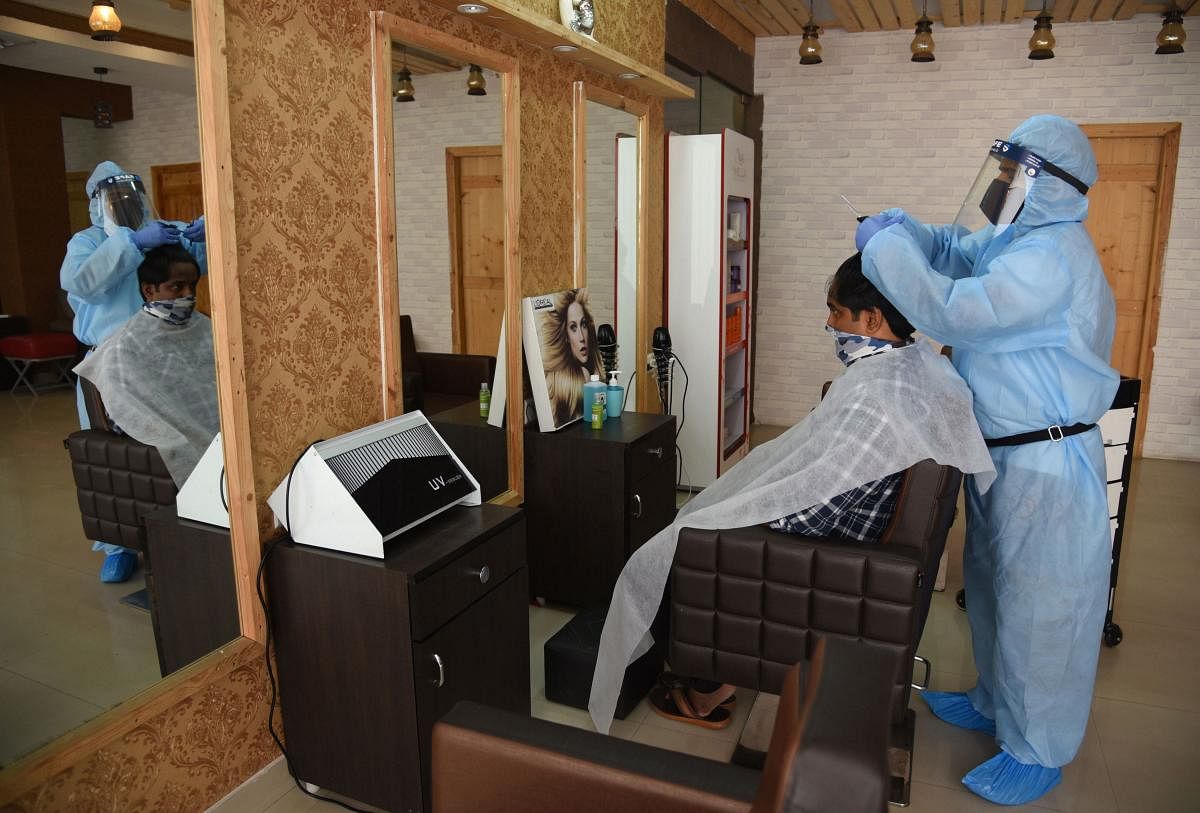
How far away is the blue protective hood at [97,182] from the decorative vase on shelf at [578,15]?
1790 millimetres

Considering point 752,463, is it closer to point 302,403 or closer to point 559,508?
point 559,508

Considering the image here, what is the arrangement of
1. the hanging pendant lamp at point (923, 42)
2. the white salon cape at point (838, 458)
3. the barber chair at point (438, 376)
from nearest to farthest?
the white salon cape at point (838, 458)
the barber chair at point (438, 376)
the hanging pendant lamp at point (923, 42)

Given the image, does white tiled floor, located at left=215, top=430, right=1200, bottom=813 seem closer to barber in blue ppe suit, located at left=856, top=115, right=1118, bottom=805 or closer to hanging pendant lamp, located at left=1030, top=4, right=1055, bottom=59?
barber in blue ppe suit, located at left=856, top=115, right=1118, bottom=805

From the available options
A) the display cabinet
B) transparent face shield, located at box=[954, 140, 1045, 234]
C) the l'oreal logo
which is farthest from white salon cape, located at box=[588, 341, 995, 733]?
the display cabinet

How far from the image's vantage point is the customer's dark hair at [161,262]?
72.9 inches

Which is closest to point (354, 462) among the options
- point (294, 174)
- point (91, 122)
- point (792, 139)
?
point (294, 174)

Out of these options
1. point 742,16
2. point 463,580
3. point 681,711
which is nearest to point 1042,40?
point 742,16

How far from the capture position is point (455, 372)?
2809mm

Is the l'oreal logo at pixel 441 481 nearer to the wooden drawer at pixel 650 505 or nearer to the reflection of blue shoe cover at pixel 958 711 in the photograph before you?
the wooden drawer at pixel 650 505

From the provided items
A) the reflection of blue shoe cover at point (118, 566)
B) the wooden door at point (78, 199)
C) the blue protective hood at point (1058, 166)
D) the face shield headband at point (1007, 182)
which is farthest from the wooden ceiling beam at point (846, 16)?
the reflection of blue shoe cover at point (118, 566)

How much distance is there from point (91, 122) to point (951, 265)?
230 cm

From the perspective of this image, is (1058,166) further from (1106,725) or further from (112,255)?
(112,255)

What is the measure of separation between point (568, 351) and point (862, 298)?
4.15 feet

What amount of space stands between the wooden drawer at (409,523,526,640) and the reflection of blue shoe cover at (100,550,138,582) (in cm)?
62
